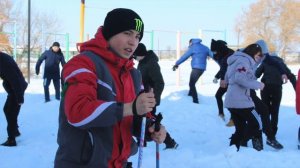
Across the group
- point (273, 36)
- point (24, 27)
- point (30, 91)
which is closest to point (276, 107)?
point (30, 91)

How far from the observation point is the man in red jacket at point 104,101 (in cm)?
211

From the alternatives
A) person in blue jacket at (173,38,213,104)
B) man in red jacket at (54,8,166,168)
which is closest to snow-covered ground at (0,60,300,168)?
person in blue jacket at (173,38,213,104)

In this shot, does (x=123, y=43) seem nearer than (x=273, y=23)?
Yes

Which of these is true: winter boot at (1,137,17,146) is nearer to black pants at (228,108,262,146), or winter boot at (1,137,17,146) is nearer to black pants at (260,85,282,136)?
black pants at (228,108,262,146)

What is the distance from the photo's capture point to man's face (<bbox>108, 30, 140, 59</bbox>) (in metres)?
2.43

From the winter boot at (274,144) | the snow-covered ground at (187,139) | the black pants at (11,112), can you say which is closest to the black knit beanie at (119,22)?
the snow-covered ground at (187,139)

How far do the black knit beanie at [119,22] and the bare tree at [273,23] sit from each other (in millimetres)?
45038

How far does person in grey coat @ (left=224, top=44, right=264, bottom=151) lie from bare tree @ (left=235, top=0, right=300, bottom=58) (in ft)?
134

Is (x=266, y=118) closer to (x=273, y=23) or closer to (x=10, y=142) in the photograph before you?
(x=10, y=142)

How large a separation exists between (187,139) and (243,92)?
2209 mm

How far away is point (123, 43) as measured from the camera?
2.44m

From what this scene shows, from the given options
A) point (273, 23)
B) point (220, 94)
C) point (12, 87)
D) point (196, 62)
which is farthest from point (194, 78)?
point (273, 23)

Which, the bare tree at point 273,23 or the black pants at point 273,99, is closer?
the black pants at point 273,99

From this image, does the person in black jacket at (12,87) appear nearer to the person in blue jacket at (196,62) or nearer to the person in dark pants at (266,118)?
the person in dark pants at (266,118)
